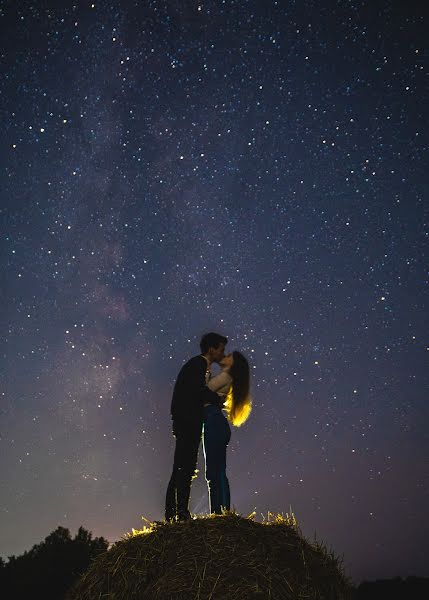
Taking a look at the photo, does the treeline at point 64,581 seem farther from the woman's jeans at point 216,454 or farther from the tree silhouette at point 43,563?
the woman's jeans at point 216,454

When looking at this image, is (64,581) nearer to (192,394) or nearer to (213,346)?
(192,394)

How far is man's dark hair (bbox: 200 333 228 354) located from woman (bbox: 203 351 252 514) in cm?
21

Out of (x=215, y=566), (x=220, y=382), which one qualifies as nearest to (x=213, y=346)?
(x=220, y=382)

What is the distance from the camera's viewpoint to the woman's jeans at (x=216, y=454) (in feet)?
14.0

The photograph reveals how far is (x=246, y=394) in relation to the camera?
5.16 m

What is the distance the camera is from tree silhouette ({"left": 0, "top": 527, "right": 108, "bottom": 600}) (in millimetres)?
8598

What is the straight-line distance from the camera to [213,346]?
518 centimetres

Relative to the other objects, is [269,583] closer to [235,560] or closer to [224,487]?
[235,560]

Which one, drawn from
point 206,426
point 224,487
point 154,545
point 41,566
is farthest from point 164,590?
point 41,566

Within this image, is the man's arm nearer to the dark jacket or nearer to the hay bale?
the dark jacket

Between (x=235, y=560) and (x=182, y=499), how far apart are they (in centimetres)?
119

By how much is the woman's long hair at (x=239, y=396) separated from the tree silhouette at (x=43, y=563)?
3144mm

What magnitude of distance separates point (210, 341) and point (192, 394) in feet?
2.42

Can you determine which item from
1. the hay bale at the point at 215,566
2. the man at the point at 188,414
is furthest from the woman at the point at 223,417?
the hay bale at the point at 215,566
